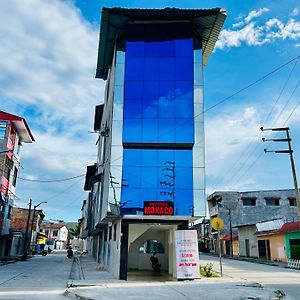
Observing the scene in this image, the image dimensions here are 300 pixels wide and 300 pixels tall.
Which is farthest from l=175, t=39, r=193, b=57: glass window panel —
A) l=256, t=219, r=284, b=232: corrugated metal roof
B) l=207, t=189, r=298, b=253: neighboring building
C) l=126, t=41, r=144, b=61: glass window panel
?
l=207, t=189, r=298, b=253: neighboring building

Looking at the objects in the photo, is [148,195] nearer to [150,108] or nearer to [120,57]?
[150,108]

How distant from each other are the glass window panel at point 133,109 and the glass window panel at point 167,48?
3533 mm

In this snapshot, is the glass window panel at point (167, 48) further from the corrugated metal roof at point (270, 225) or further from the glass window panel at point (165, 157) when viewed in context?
the corrugated metal roof at point (270, 225)

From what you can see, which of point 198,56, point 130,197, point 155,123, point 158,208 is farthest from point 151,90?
point 158,208

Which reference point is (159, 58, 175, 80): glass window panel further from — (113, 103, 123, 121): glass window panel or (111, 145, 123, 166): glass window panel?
(111, 145, 123, 166): glass window panel

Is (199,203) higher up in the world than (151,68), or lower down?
lower down

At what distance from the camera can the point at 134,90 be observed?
2161 cm

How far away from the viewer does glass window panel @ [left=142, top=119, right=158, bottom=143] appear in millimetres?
20828

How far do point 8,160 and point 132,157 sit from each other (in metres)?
23.9

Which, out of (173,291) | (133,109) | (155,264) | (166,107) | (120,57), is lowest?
(173,291)

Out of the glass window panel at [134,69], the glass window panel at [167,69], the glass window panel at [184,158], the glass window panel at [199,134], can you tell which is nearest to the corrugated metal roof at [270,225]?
the glass window panel at [199,134]

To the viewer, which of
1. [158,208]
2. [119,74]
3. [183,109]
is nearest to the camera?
[158,208]

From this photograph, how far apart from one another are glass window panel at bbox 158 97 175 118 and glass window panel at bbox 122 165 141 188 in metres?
3.42

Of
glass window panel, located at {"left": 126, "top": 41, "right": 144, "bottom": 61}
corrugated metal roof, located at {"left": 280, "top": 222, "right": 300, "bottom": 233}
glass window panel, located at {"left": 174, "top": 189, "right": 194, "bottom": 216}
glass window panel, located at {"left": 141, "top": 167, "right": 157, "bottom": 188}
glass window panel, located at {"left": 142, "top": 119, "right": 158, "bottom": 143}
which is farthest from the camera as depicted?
corrugated metal roof, located at {"left": 280, "top": 222, "right": 300, "bottom": 233}
